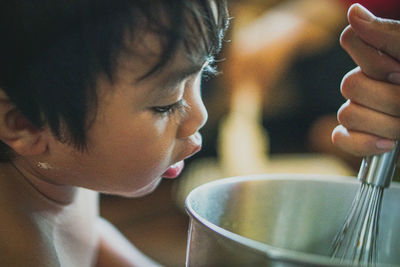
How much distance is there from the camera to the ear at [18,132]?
44cm

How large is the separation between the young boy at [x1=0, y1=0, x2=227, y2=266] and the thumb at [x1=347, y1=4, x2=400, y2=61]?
108 millimetres

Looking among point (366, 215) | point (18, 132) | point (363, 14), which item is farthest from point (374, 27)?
point (18, 132)

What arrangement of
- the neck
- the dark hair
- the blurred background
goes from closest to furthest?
1. the dark hair
2. the neck
3. the blurred background

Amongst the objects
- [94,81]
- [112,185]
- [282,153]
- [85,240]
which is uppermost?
[94,81]

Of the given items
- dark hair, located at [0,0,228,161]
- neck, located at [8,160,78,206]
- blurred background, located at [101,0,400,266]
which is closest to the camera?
dark hair, located at [0,0,228,161]

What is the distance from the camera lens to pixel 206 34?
42 centimetres

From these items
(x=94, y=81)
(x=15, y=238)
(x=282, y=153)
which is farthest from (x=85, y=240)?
(x=282, y=153)

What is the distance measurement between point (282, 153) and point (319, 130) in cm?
10

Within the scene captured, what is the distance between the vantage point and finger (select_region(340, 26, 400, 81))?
425mm

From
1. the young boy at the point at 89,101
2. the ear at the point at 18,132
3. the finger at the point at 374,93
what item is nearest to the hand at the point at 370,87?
the finger at the point at 374,93

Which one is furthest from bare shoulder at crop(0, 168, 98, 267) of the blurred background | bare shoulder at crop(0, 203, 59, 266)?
the blurred background

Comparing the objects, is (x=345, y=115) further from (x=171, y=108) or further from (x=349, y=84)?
(x=171, y=108)

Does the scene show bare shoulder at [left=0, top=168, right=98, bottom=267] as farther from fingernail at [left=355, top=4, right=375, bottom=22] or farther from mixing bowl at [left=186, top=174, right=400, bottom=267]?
fingernail at [left=355, top=4, right=375, bottom=22]

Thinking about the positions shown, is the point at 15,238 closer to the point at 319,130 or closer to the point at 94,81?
the point at 94,81
